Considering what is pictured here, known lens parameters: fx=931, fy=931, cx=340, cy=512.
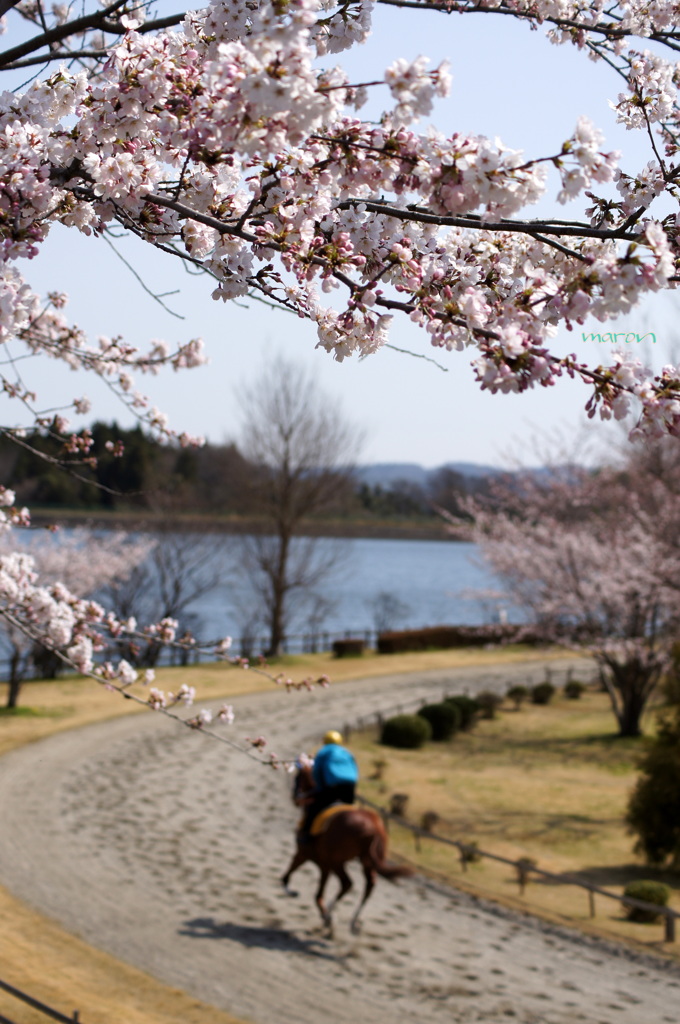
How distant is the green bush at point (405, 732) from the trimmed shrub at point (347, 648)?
12.5 m

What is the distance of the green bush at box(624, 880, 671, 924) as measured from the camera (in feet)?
32.2

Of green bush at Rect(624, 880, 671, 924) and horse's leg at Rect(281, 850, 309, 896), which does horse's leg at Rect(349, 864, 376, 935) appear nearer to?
horse's leg at Rect(281, 850, 309, 896)

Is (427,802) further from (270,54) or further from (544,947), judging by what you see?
(270,54)

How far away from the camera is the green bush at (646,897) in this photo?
9820 mm

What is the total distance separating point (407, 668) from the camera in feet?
93.8

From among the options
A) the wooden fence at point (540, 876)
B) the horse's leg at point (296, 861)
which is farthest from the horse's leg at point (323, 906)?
the wooden fence at point (540, 876)

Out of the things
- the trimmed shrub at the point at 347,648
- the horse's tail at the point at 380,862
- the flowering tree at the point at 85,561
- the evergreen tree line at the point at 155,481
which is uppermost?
the evergreen tree line at the point at 155,481

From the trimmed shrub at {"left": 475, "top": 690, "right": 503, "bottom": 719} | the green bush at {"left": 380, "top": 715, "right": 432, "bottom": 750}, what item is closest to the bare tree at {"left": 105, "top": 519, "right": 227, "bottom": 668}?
the trimmed shrub at {"left": 475, "top": 690, "right": 503, "bottom": 719}

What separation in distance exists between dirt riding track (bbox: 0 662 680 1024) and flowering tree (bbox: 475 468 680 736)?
9540 mm

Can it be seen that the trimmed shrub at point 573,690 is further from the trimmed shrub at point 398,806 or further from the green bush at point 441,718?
the trimmed shrub at point 398,806

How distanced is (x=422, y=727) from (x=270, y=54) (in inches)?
688

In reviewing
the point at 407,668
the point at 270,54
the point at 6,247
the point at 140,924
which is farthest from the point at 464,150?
the point at 407,668

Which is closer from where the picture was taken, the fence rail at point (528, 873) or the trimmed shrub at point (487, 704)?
the fence rail at point (528, 873)

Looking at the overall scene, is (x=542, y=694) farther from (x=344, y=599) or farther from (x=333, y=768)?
(x=344, y=599)
